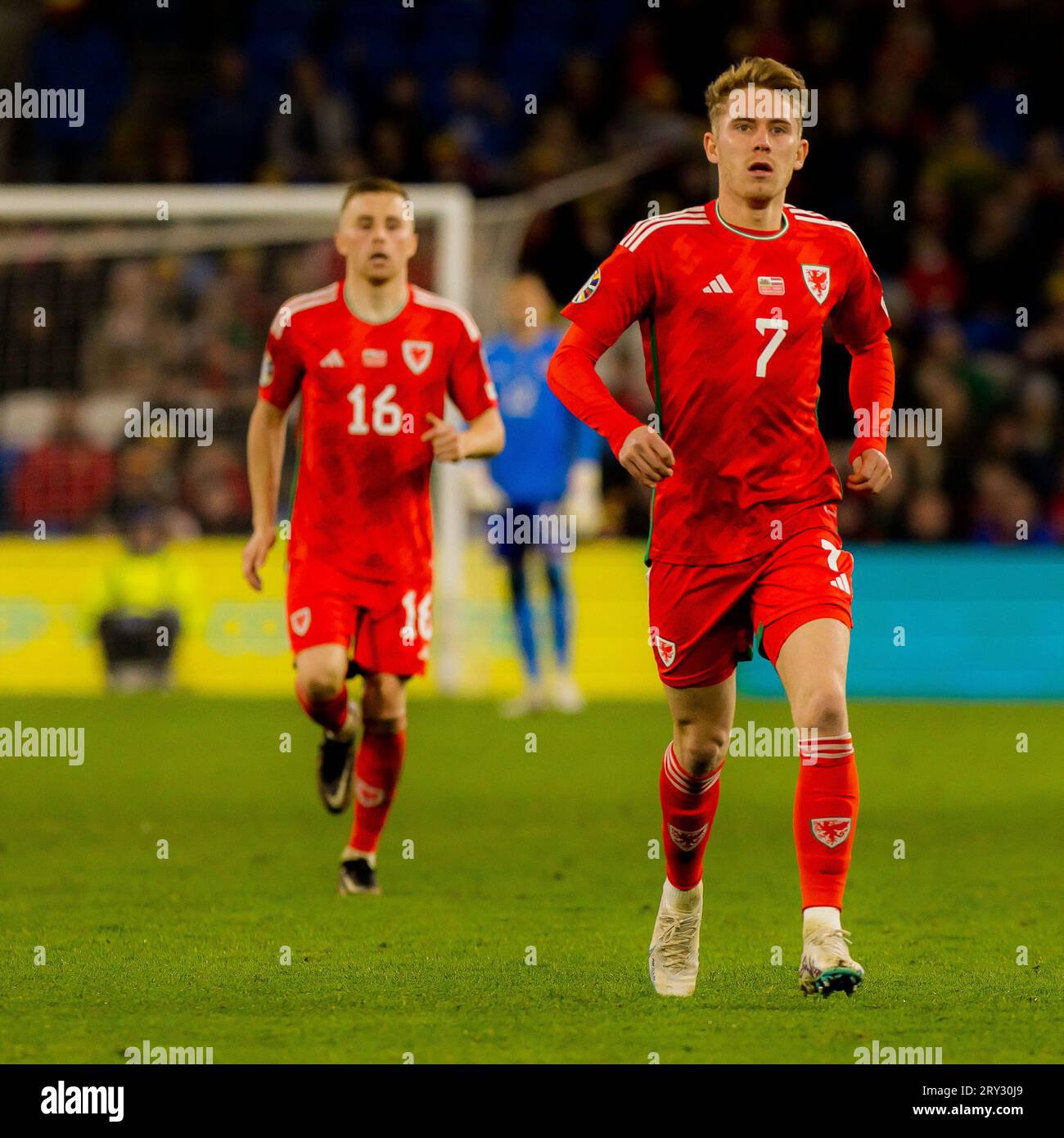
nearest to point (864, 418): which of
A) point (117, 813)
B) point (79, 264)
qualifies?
point (117, 813)

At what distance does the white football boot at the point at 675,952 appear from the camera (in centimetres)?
546

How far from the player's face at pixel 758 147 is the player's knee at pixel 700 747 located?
4.50ft

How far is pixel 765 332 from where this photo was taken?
218 inches

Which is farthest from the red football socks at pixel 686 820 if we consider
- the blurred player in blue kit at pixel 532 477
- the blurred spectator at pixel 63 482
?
the blurred spectator at pixel 63 482

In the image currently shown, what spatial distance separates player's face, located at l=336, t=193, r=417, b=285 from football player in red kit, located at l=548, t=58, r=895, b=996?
6.18 feet

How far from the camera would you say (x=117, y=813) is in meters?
9.38

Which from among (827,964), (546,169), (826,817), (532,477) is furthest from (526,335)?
(827,964)

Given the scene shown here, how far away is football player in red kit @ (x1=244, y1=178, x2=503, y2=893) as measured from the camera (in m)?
7.33

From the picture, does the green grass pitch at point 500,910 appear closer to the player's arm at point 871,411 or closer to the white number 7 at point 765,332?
the player's arm at point 871,411

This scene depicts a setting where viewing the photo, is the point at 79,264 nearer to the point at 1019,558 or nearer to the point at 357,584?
the point at 1019,558

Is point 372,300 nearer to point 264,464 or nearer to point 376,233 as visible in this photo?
point 376,233

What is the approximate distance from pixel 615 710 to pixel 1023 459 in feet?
14.9

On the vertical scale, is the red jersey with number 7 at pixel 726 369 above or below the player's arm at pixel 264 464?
below

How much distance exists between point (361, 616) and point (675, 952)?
7.42 feet
